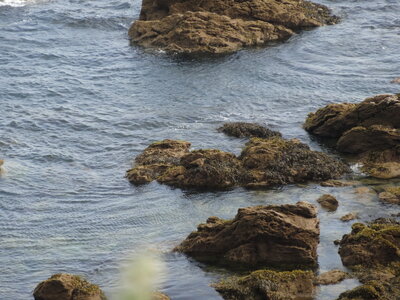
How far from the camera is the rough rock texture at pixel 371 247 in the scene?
66.2 ft

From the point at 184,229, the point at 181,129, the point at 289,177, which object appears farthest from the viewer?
the point at 181,129

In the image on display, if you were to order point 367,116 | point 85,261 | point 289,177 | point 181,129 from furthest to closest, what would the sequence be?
point 181,129 → point 367,116 → point 289,177 → point 85,261

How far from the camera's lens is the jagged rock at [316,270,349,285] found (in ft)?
63.0

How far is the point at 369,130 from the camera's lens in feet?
102

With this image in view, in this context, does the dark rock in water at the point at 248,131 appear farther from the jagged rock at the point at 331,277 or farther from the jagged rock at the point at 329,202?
the jagged rock at the point at 331,277

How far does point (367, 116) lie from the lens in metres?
32.0

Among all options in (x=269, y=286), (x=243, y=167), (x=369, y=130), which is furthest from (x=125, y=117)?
(x=269, y=286)

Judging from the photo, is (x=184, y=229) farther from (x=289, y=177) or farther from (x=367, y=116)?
(x=367, y=116)

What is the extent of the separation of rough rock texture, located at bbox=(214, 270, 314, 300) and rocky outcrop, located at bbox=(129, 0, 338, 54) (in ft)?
97.7

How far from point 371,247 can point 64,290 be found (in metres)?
8.32

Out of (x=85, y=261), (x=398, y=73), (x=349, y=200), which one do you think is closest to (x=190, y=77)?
(x=398, y=73)

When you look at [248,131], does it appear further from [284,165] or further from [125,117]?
[125,117]

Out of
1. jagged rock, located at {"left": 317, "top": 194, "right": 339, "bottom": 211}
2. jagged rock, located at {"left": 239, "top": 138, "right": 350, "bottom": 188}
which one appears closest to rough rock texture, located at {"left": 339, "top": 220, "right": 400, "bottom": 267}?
jagged rock, located at {"left": 317, "top": 194, "right": 339, "bottom": 211}

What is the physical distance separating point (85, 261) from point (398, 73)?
87.1 feet
